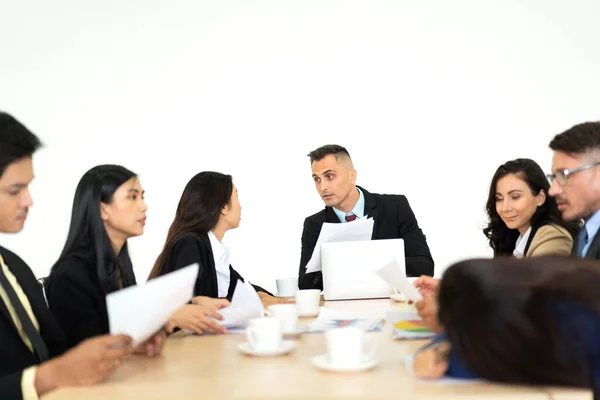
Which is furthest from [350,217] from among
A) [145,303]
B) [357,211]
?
[145,303]

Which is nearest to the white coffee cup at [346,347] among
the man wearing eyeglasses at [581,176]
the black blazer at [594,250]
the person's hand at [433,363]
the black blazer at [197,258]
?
the person's hand at [433,363]

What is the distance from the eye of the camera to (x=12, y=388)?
1.31 meters

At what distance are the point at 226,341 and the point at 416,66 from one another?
3358mm

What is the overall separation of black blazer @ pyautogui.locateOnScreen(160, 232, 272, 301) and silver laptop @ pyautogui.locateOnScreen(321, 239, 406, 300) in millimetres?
494

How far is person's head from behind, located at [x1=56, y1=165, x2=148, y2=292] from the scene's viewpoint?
204cm

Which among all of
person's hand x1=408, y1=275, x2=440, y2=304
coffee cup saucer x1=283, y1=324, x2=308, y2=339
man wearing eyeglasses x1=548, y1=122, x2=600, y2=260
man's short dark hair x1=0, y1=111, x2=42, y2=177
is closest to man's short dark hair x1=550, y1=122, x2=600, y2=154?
man wearing eyeglasses x1=548, y1=122, x2=600, y2=260

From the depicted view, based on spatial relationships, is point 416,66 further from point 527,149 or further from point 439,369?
point 439,369

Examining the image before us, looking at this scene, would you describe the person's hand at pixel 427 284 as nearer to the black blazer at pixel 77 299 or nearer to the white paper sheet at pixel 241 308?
the white paper sheet at pixel 241 308

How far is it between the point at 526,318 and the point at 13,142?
1.26 meters

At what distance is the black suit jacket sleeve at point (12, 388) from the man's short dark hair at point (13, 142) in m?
0.52

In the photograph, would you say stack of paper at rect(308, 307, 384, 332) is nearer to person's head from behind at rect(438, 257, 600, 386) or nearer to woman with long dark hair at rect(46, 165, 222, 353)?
woman with long dark hair at rect(46, 165, 222, 353)

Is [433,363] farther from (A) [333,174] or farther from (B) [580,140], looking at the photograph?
(A) [333,174]

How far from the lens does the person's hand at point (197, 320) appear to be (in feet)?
6.09

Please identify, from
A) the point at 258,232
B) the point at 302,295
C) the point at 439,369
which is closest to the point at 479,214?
the point at 258,232
